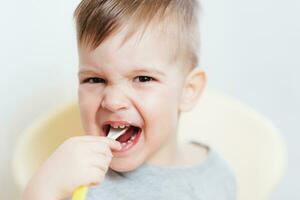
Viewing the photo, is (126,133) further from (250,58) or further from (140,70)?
(250,58)

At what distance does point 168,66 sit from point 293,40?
65cm

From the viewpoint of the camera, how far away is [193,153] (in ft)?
3.33

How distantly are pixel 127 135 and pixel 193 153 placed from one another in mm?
203

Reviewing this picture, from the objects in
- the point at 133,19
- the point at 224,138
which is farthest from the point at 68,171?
the point at 224,138

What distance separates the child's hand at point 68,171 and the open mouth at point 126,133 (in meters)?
0.10

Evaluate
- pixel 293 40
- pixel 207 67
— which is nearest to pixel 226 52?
pixel 207 67

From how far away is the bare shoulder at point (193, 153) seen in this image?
98 cm

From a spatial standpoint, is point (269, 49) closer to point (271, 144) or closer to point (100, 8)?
point (271, 144)

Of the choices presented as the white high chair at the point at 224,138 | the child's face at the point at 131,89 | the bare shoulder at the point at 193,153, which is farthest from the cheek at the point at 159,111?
the white high chair at the point at 224,138

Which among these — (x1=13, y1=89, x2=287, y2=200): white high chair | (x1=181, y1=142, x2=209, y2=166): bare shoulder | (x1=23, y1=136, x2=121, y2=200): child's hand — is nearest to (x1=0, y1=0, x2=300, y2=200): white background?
(x1=13, y1=89, x2=287, y2=200): white high chair

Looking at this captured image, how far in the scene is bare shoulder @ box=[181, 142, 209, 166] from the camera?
979 mm

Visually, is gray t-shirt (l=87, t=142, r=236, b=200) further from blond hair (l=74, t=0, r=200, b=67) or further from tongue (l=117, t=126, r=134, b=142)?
blond hair (l=74, t=0, r=200, b=67)

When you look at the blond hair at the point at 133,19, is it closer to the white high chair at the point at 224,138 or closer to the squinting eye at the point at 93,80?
the squinting eye at the point at 93,80

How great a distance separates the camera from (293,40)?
1.40 m
